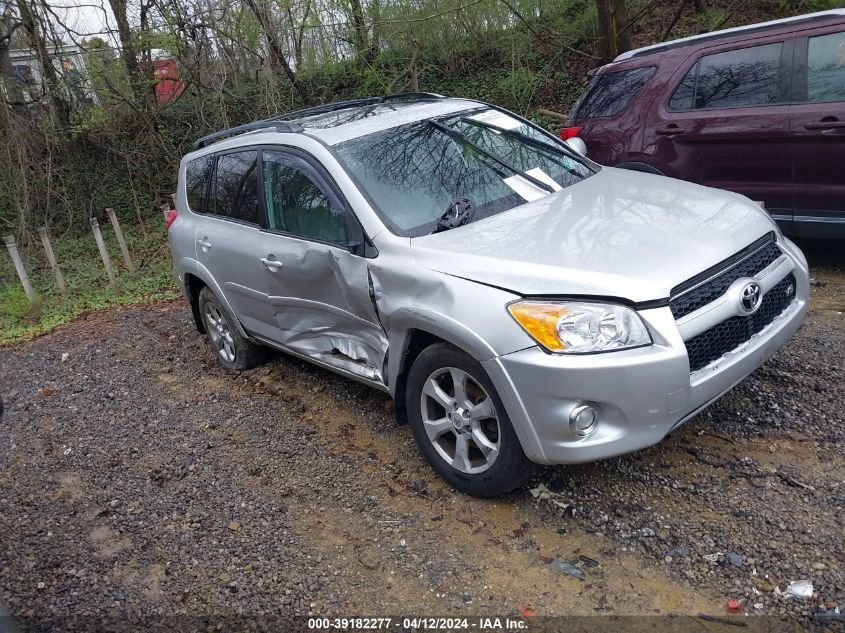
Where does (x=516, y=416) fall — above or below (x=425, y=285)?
below

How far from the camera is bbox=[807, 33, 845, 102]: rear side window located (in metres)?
5.01

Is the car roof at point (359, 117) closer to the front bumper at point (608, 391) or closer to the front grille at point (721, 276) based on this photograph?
the front bumper at point (608, 391)

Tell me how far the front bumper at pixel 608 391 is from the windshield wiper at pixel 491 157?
1.36 m

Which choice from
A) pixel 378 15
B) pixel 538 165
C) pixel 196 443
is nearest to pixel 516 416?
pixel 538 165

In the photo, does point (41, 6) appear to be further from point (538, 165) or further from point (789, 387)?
point (789, 387)

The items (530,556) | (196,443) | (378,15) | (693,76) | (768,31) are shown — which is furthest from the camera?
(378,15)

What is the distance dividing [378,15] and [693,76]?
697 centimetres

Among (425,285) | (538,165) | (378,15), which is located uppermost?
(378,15)

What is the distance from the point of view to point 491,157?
413 centimetres

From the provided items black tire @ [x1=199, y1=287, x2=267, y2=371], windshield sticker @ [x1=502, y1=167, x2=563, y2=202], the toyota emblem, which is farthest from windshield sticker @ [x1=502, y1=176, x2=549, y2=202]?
black tire @ [x1=199, y1=287, x2=267, y2=371]

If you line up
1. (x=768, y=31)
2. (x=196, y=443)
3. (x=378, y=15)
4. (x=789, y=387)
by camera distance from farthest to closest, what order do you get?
(x=378, y=15) < (x=768, y=31) < (x=196, y=443) < (x=789, y=387)

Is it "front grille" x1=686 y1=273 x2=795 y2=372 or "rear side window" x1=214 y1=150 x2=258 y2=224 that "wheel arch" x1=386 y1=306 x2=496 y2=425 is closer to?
"front grille" x1=686 y1=273 x2=795 y2=372

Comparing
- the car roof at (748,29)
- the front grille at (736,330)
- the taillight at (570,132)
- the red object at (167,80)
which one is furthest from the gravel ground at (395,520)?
the red object at (167,80)

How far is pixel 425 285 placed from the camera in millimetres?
3281
